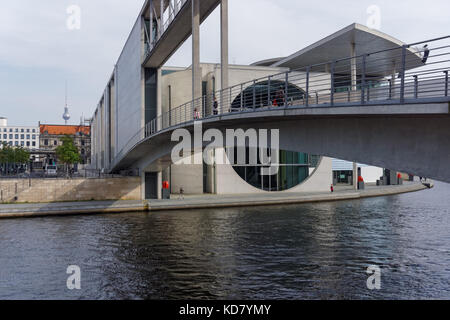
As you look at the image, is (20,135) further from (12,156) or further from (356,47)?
(356,47)

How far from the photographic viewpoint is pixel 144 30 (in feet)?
102

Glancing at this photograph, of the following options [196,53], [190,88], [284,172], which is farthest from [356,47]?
[196,53]

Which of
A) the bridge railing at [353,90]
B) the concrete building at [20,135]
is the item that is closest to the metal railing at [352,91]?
the bridge railing at [353,90]

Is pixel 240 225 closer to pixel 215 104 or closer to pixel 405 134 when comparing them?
pixel 215 104

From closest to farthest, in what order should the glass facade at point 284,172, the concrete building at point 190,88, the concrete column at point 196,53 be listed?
the concrete column at point 196,53
the concrete building at point 190,88
the glass facade at point 284,172

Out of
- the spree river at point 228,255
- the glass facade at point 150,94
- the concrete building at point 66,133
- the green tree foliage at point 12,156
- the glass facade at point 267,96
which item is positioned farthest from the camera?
the concrete building at point 66,133

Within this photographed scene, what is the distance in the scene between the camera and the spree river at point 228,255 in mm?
11727

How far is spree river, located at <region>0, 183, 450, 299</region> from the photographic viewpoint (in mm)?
11727

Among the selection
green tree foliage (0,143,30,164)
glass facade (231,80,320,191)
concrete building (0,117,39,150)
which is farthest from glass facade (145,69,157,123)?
concrete building (0,117,39,150)

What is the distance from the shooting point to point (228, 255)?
15211mm

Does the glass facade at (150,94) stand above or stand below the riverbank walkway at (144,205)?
above

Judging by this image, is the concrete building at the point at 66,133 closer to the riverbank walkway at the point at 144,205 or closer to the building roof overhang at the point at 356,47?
the building roof overhang at the point at 356,47

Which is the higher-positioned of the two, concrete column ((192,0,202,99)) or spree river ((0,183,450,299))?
concrete column ((192,0,202,99))

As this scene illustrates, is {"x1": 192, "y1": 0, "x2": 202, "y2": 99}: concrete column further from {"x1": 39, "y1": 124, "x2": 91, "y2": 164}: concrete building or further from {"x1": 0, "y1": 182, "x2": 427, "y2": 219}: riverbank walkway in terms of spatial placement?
{"x1": 39, "y1": 124, "x2": 91, "y2": 164}: concrete building
